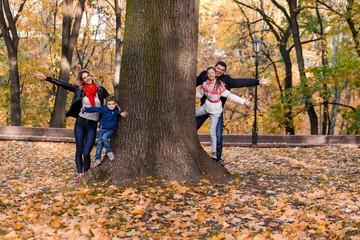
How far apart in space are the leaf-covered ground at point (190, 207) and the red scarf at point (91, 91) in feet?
4.57

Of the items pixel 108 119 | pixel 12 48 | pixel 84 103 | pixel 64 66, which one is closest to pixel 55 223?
pixel 108 119

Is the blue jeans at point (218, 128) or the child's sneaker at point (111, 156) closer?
the child's sneaker at point (111, 156)

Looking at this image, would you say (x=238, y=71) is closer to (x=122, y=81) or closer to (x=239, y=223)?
(x=122, y=81)

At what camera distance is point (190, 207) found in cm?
748

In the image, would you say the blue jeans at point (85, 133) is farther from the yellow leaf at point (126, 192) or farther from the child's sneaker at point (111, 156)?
the yellow leaf at point (126, 192)

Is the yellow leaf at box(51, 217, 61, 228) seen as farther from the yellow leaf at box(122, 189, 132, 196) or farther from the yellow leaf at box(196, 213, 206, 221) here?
the yellow leaf at box(196, 213, 206, 221)

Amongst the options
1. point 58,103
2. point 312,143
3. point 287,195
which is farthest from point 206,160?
point 58,103

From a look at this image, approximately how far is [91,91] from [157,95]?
120 cm

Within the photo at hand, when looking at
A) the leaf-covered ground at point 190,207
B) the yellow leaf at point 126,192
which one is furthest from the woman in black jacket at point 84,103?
the yellow leaf at point 126,192

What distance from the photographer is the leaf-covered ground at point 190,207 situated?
6293 mm

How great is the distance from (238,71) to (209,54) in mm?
2554

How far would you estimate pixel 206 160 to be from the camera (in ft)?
30.2

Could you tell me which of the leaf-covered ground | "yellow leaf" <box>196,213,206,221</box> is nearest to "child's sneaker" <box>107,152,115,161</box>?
the leaf-covered ground

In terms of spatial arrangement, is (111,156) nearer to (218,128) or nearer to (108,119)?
(108,119)
